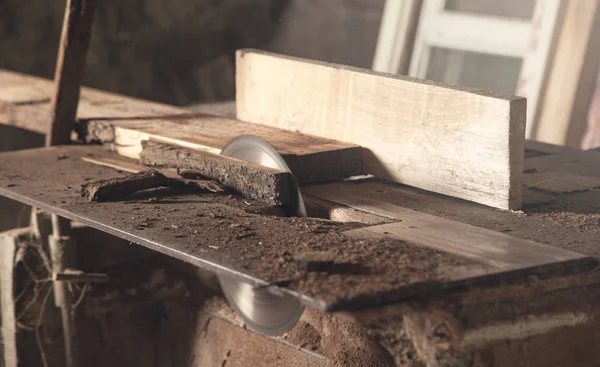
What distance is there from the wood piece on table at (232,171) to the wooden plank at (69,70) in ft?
1.60

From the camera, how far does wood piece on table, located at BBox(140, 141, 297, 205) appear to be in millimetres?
2152

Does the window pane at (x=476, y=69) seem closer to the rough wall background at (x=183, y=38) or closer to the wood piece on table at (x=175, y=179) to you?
the rough wall background at (x=183, y=38)

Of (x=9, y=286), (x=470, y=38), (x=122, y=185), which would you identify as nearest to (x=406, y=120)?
(x=122, y=185)

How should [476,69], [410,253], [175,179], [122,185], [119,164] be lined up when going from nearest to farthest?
[410,253]
[122,185]
[175,179]
[119,164]
[476,69]

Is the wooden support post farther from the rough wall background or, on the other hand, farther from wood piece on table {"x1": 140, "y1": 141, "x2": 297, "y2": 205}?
the rough wall background

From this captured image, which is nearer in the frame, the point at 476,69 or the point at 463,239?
the point at 463,239

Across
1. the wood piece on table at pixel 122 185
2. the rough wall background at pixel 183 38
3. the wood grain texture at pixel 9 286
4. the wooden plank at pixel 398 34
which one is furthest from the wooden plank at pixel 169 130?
the wooden plank at pixel 398 34

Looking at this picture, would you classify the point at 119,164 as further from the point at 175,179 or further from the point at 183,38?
the point at 183,38

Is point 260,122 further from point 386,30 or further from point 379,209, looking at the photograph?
point 386,30

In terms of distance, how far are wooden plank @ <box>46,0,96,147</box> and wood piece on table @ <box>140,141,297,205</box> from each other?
19.2 inches

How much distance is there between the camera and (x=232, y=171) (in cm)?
226

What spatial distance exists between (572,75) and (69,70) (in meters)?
2.34

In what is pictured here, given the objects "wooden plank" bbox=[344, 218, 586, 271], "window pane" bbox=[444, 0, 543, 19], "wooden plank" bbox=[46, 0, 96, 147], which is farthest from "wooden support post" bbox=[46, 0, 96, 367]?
"window pane" bbox=[444, 0, 543, 19]

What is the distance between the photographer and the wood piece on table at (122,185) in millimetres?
2193
